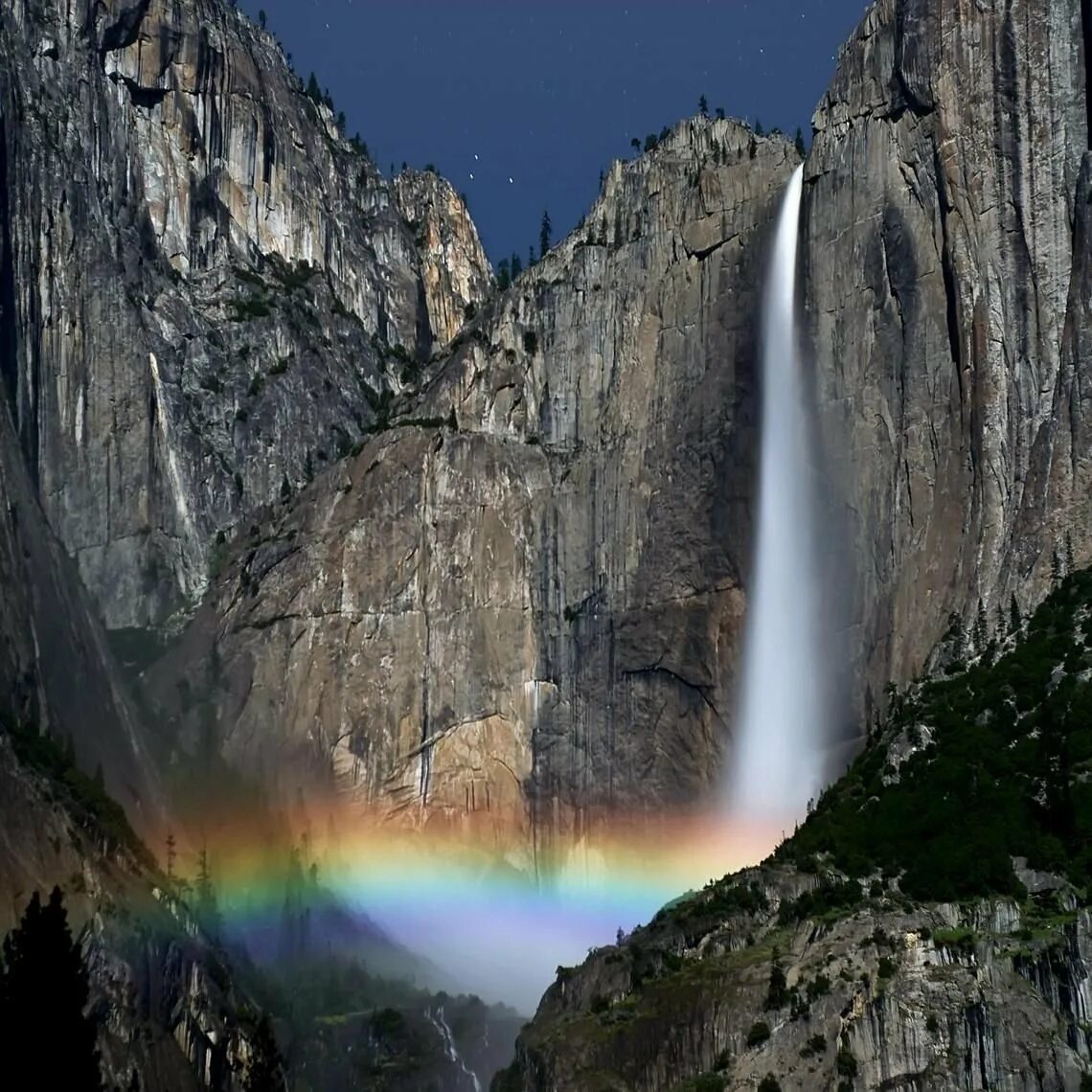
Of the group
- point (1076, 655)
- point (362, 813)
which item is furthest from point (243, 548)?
point (1076, 655)

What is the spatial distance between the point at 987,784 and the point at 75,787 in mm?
45506

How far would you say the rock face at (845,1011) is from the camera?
73.9 meters

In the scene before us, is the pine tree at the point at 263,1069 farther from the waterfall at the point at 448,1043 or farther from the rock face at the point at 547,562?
the rock face at the point at 547,562

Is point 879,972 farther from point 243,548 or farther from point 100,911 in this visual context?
point 243,548

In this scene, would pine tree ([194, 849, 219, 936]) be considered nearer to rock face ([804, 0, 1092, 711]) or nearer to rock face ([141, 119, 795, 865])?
rock face ([141, 119, 795, 865])

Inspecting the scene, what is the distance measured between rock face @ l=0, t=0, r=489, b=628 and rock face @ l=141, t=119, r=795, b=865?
32.9ft

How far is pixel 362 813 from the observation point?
420ft

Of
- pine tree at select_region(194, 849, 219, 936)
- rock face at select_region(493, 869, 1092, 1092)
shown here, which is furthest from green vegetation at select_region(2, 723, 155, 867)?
rock face at select_region(493, 869, 1092, 1092)

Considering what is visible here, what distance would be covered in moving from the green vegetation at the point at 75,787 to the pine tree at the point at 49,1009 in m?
52.1

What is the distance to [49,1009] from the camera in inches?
2031

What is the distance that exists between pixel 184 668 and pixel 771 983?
209ft

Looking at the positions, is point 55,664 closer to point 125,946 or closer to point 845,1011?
point 125,946

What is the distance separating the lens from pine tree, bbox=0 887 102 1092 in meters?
50.7

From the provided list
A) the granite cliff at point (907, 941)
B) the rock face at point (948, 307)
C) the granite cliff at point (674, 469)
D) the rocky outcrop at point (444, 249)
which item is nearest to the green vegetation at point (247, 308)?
the granite cliff at point (674, 469)
